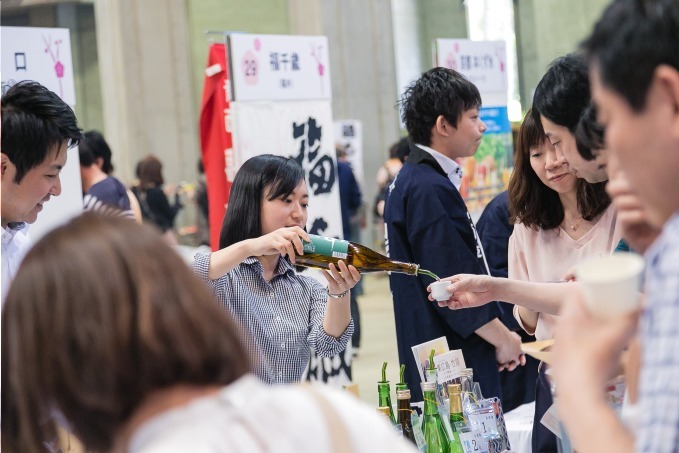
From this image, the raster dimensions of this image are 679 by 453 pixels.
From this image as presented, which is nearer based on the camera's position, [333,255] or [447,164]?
[333,255]

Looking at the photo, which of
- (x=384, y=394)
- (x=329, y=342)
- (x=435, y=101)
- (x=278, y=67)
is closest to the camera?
(x=384, y=394)

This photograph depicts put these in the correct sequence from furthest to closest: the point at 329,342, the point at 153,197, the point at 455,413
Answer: the point at 153,197 → the point at 329,342 → the point at 455,413

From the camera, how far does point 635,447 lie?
943mm

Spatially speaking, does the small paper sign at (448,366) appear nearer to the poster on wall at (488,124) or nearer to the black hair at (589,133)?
the black hair at (589,133)

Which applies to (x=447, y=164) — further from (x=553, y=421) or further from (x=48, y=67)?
(x=48, y=67)

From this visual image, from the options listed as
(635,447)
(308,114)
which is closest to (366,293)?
(308,114)

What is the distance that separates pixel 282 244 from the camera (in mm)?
2389

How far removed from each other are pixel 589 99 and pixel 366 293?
974cm

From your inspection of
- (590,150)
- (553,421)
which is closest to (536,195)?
(590,150)

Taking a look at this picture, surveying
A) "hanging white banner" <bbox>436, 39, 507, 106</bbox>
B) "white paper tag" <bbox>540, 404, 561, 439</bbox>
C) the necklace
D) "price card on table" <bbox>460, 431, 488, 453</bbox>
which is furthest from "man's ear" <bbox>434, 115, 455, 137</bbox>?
"hanging white banner" <bbox>436, 39, 507, 106</bbox>

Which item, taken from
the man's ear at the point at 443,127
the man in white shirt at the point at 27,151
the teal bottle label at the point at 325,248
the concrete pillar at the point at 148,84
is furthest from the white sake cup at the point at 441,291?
the concrete pillar at the point at 148,84

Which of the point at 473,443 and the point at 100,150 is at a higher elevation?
the point at 100,150

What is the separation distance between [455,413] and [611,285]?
4.02 feet

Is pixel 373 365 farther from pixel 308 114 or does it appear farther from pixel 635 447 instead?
pixel 635 447
